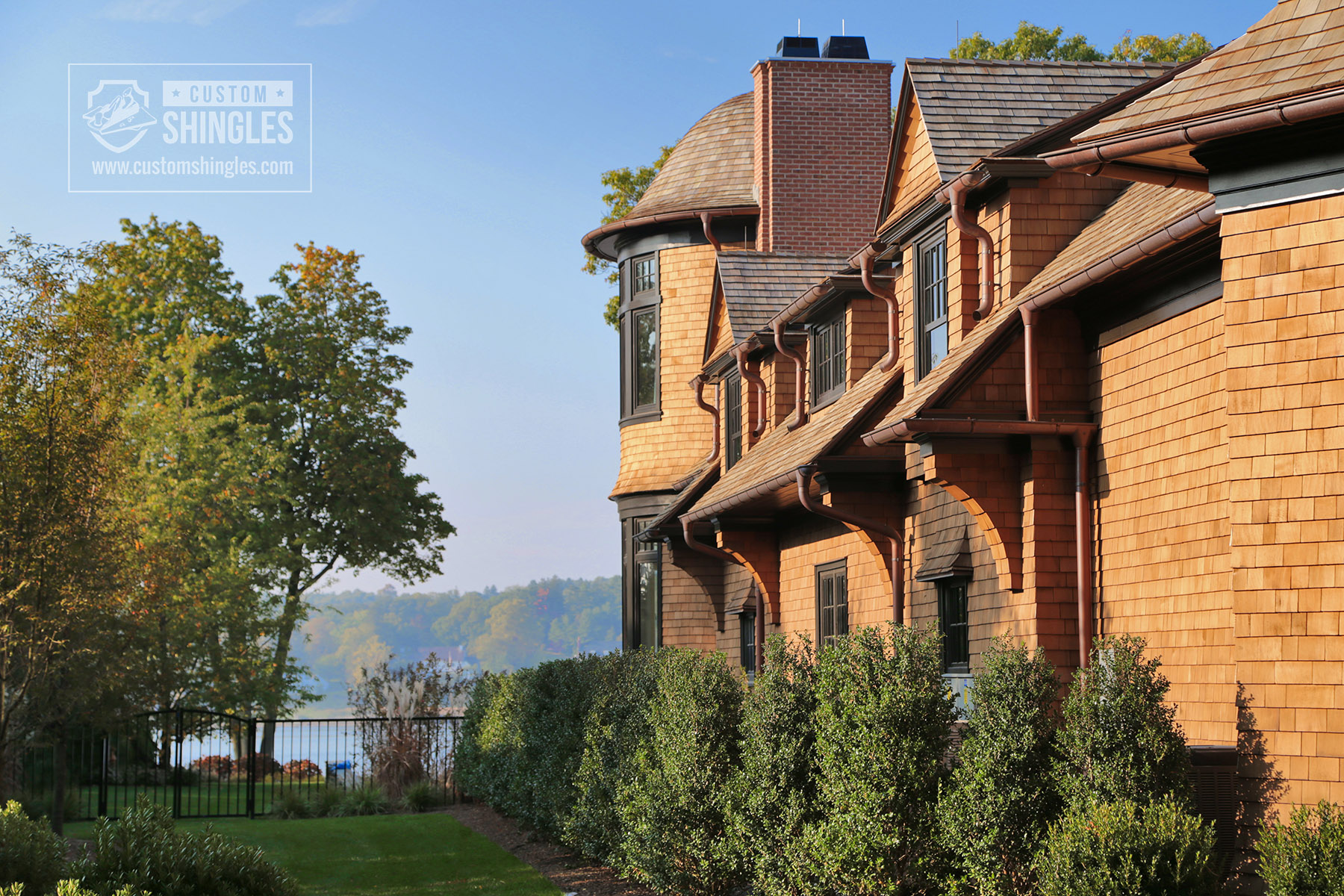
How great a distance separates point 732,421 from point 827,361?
13.6 feet

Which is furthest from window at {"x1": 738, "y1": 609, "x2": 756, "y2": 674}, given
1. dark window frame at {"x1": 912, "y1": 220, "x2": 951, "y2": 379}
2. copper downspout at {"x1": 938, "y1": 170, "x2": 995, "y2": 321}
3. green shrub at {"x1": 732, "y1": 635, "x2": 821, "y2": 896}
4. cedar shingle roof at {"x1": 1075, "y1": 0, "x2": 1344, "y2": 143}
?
cedar shingle roof at {"x1": 1075, "y1": 0, "x2": 1344, "y2": 143}

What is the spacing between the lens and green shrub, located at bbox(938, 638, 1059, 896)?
7840 millimetres

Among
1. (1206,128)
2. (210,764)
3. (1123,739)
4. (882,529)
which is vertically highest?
(1206,128)

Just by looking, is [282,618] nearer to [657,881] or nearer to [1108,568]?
[657,881]

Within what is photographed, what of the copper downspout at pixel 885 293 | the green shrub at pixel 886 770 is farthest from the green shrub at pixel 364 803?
the green shrub at pixel 886 770

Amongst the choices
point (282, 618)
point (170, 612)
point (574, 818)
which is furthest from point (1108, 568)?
point (282, 618)

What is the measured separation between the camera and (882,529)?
1371cm

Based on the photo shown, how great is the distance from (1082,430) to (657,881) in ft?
18.3

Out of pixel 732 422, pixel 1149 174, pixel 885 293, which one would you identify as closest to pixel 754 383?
pixel 732 422

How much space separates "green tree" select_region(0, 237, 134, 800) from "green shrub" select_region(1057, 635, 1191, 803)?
11.6 meters

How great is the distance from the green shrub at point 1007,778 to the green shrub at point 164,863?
4.87 m

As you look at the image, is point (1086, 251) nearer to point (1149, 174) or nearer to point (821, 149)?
point (1149, 174)

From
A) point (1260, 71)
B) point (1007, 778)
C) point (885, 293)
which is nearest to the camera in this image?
point (1260, 71)

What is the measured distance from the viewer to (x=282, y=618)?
3797cm
